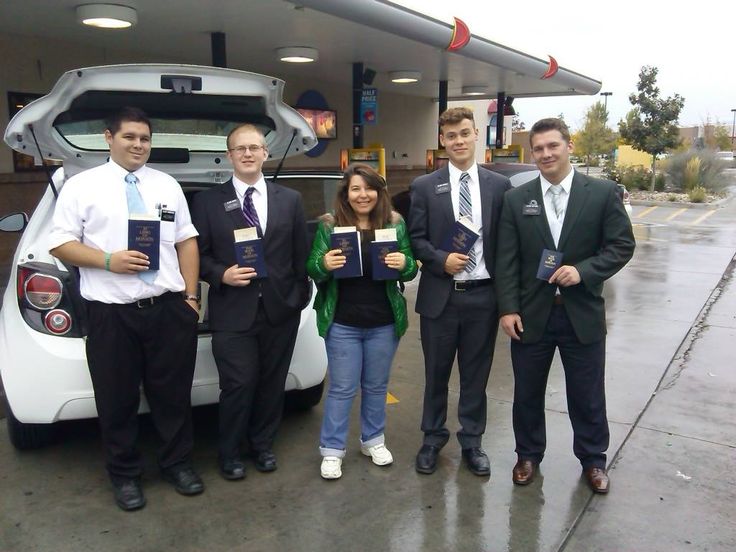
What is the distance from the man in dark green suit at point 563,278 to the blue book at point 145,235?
5.39ft

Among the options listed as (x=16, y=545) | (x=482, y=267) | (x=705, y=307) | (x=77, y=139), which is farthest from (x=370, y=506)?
(x=705, y=307)

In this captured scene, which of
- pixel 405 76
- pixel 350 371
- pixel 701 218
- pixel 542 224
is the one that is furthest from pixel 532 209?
pixel 701 218

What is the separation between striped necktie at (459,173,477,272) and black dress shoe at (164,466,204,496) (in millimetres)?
1724

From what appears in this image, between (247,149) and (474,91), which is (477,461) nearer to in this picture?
(247,149)

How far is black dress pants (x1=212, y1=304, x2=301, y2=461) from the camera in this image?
339cm

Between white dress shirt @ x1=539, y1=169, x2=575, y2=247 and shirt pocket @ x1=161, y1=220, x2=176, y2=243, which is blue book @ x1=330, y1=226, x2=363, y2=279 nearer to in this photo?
shirt pocket @ x1=161, y1=220, x2=176, y2=243

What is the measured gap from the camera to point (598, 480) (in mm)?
3455

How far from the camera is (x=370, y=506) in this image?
3.32 metres

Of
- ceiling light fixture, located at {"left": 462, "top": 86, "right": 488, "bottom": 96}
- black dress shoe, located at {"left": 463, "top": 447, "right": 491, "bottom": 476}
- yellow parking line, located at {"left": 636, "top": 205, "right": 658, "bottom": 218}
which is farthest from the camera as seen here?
yellow parking line, located at {"left": 636, "top": 205, "right": 658, "bottom": 218}

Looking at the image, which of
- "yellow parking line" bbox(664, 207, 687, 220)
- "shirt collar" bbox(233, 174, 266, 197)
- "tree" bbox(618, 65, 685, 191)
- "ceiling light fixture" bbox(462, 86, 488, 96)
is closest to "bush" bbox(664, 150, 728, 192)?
"tree" bbox(618, 65, 685, 191)

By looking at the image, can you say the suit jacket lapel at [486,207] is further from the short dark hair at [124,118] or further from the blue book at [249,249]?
the short dark hair at [124,118]

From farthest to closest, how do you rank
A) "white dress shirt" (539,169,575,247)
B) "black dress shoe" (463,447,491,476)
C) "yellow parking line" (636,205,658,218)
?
"yellow parking line" (636,205,658,218) → "black dress shoe" (463,447,491,476) → "white dress shirt" (539,169,575,247)

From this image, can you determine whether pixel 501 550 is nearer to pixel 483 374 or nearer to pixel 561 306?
pixel 483 374

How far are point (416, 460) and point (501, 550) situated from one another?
87cm
